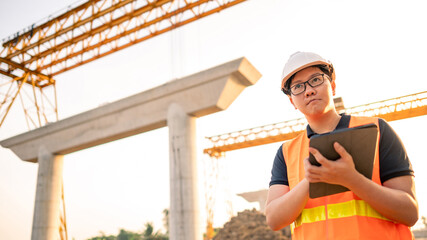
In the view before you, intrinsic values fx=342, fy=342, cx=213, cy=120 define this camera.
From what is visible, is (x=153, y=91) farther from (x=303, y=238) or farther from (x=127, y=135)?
(x=303, y=238)

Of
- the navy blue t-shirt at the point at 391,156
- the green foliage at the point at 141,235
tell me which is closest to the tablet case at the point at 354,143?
the navy blue t-shirt at the point at 391,156

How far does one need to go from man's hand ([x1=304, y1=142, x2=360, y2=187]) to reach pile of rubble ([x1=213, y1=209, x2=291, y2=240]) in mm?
16460

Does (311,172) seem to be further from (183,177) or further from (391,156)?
(183,177)

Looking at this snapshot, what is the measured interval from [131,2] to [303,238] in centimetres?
1833

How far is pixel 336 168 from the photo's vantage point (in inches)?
52.9

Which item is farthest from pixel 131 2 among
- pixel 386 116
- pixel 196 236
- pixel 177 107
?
pixel 386 116

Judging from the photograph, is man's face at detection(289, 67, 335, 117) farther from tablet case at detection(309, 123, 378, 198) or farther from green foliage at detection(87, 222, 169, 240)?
green foliage at detection(87, 222, 169, 240)

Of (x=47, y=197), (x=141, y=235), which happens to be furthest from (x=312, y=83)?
(x=141, y=235)

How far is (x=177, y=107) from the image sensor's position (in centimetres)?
1121

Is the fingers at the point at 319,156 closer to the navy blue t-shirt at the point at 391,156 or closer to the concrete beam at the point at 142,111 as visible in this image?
the navy blue t-shirt at the point at 391,156

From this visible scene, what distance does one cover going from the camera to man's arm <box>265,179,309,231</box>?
1538 mm

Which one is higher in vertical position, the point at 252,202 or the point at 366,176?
the point at 252,202

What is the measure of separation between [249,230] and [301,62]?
17187 millimetres

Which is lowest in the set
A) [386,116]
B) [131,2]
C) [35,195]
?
[35,195]
